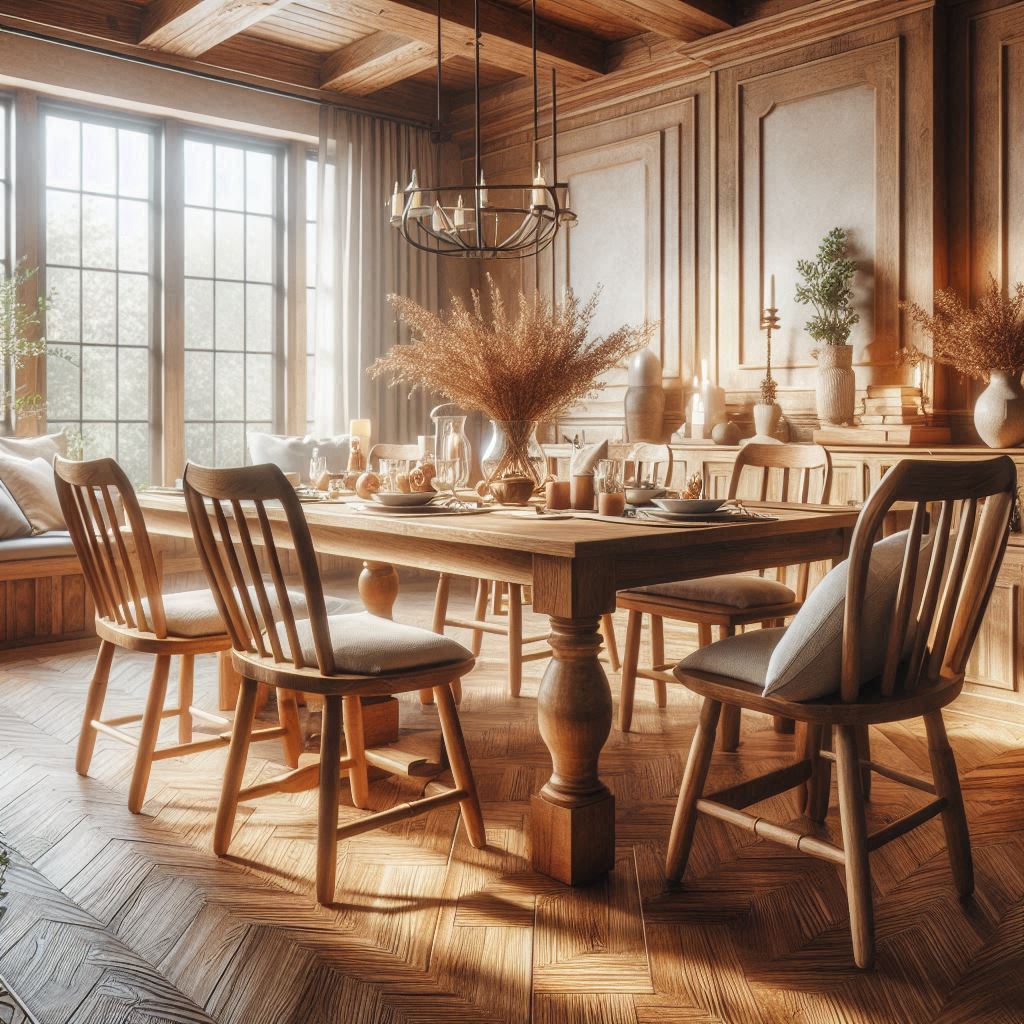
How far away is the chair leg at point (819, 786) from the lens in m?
2.36

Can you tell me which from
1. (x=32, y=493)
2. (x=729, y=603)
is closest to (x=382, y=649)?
(x=729, y=603)

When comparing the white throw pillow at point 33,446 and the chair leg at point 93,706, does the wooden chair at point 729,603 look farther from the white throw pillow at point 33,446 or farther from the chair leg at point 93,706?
the white throw pillow at point 33,446

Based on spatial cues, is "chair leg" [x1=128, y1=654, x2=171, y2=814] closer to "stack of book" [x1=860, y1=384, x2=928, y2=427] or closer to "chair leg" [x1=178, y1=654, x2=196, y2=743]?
"chair leg" [x1=178, y1=654, x2=196, y2=743]

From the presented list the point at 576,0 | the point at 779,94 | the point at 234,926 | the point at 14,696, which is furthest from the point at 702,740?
the point at 576,0

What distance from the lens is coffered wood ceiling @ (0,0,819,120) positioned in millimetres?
4621

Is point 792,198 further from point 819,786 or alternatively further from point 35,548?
point 35,548

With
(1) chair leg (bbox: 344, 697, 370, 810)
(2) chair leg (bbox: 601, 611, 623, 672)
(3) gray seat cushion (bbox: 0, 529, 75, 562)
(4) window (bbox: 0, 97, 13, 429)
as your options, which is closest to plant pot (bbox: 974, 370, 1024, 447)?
(2) chair leg (bbox: 601, 611, 623, 672)

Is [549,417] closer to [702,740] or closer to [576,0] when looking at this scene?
[702,740]

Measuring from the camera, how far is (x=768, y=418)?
4.60m

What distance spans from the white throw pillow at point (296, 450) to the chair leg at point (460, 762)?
135 inches

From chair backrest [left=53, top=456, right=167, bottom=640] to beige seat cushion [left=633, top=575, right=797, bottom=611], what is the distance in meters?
1.36

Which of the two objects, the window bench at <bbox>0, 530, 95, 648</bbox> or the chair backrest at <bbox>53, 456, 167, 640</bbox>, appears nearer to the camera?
the chair backrest at <bbox>53, 456, 167, 640</bbox>

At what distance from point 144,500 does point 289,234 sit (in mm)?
3251

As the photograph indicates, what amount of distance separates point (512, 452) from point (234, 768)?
1.15 meters
